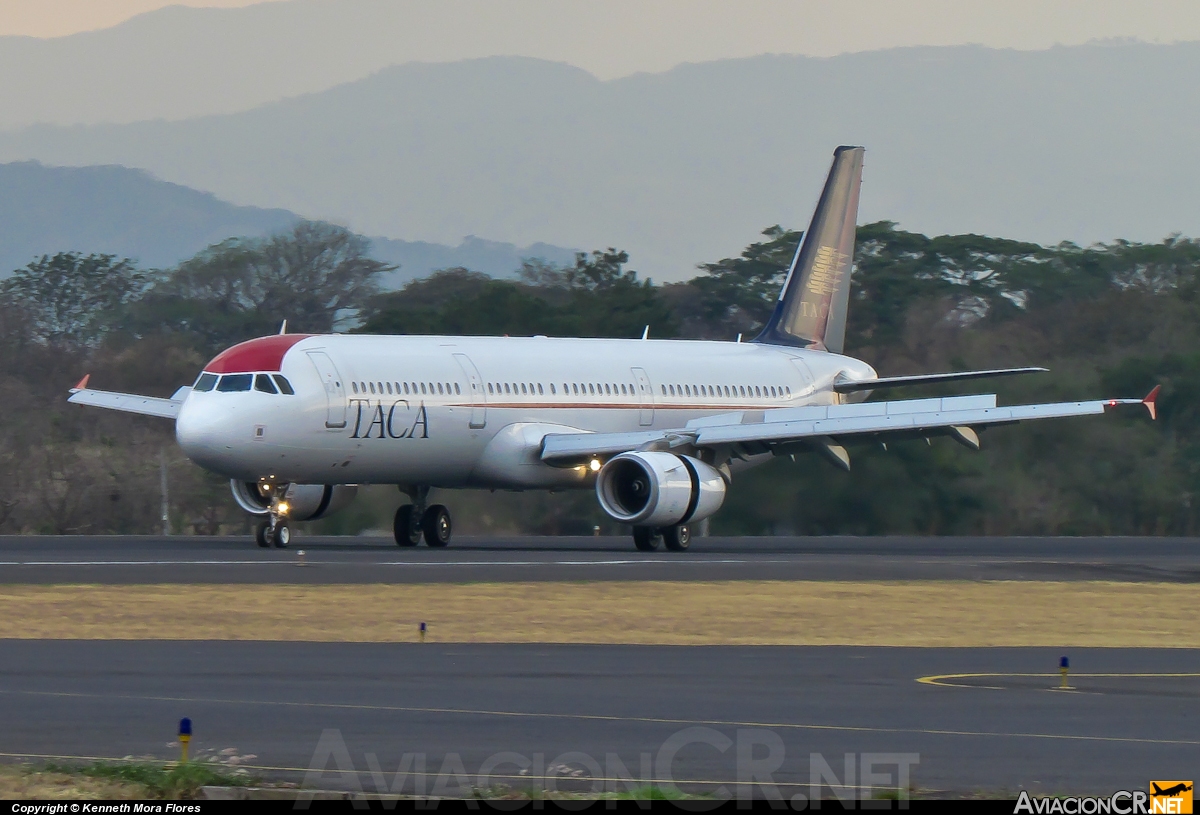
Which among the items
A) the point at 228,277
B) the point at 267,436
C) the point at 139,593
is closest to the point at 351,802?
the point at 139,593

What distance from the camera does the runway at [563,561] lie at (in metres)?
26.9

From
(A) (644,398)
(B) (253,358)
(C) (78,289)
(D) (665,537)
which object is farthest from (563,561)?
(C) (78,289)

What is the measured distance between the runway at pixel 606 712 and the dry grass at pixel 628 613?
199cm

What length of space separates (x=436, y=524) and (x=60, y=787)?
1091 inches

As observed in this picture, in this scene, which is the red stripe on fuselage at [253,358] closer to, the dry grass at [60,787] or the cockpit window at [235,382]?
the cockpit window at [235,382]

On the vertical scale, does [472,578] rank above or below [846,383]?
below

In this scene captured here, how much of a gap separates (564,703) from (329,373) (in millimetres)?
20795

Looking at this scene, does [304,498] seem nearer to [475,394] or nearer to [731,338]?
[475,394]

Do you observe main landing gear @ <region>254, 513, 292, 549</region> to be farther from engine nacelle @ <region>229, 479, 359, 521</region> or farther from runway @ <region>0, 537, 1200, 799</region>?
runway @ <region>0, 537, 1200, 799</region>

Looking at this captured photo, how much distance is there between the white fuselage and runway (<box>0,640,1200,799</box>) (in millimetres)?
14833

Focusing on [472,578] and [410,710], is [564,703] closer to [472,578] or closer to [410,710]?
[410,710]

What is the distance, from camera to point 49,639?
61.3 ft

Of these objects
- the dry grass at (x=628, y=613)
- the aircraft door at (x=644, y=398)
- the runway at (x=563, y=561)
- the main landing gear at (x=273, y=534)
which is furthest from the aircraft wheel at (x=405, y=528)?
the dry grass at (x=628, y=613)

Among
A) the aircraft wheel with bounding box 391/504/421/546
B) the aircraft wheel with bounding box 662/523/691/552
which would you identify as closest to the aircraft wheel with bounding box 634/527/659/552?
the aircraft wheel with bounding box 662/523/691/552
